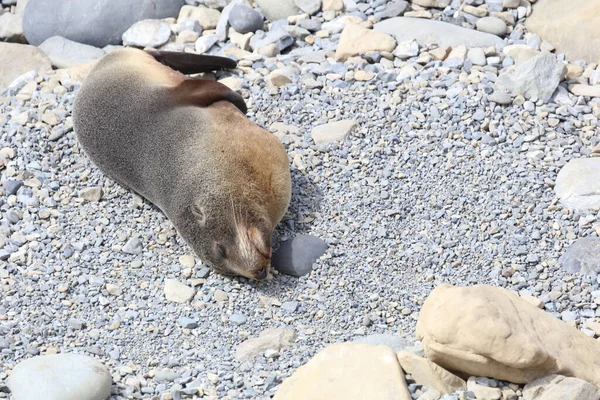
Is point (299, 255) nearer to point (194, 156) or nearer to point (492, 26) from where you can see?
point (194, 156)

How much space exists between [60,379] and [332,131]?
301 cm

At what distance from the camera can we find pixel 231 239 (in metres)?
6.69

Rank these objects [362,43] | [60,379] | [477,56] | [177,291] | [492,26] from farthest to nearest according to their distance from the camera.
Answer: [492,26] → [362,43] → [477,56] → [177,291] → [60,379]

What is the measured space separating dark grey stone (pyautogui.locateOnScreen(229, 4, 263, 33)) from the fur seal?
3.50 ft

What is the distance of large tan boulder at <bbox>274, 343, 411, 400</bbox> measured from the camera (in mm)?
4914

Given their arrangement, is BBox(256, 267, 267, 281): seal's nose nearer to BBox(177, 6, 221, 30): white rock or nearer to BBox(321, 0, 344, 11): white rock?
BBox(321, 0, 344, 11): white rock

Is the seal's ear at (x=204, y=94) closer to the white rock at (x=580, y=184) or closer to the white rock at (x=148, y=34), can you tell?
the white rock at (x=148, y=34)

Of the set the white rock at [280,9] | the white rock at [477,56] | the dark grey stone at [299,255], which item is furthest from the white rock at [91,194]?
the white rock at [477,56]

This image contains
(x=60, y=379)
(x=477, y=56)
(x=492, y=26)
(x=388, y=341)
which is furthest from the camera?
(x=492, y=26)

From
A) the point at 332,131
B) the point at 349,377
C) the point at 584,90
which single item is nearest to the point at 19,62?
the point at 332,131

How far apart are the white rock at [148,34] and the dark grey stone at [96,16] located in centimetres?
15

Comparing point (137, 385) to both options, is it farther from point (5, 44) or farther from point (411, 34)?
point (5, 44)

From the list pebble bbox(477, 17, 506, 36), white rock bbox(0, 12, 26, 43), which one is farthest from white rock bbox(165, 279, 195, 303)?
white rock bbox(0, 12, 26, 43)

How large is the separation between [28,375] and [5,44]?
4819mm
